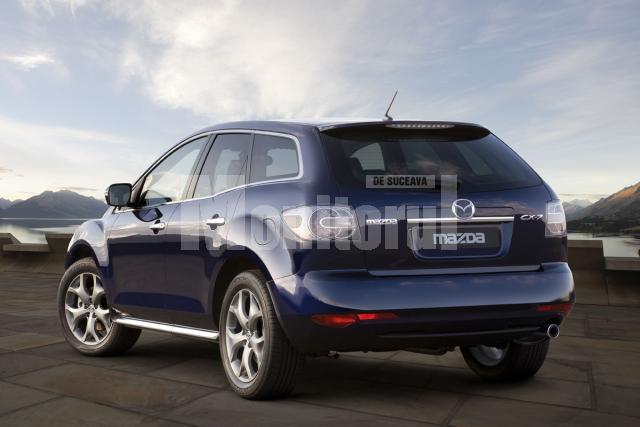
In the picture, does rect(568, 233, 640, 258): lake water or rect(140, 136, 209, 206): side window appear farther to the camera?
rect(568, 233, 640, 258): lake water

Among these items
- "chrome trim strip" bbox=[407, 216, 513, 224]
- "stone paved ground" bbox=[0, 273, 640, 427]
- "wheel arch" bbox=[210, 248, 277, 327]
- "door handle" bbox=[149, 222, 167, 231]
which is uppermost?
"door handle" bbox=[149, 222, 167, 231]

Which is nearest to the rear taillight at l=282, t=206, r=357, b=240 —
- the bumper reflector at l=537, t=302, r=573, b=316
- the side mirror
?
the bumper reflector at l=537, t=302, r=573, b=316

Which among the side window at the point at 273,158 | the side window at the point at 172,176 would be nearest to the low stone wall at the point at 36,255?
the side window at the point at 172,176

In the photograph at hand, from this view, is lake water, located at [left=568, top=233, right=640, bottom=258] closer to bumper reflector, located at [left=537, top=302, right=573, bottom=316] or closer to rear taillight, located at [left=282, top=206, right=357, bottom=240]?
bumper reflector, located at [left=537, top=302, right=573, bottom=316]

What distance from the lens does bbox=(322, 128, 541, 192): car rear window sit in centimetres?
451

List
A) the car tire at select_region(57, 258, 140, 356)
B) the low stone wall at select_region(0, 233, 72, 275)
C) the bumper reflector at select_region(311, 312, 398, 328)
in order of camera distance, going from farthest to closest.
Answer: the low stone wall at select_region(0, 233, 72, 275) → the car tire at select_region(57, 258, 140, 356) → the bumper reflector at select_region(311, 312, 398, 328)

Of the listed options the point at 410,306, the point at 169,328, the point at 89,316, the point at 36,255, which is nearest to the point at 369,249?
the point at 410,306

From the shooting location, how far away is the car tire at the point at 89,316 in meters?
6.59

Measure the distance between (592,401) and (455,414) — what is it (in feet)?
3.18

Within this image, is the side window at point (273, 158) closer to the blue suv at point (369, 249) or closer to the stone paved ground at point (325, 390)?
the blue suv at point (369, 249)

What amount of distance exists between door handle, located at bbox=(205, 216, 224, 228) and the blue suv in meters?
0.01

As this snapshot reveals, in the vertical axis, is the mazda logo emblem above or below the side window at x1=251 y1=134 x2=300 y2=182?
below

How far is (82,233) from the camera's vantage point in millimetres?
6941

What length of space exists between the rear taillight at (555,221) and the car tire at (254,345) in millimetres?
1667
